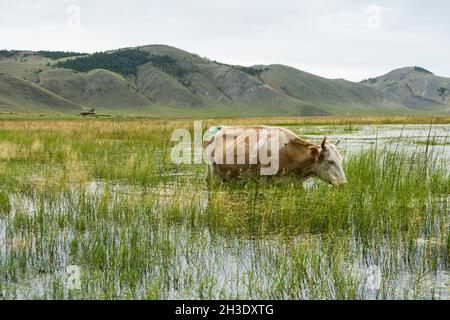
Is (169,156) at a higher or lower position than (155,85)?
lower

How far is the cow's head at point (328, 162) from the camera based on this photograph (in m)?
8.88

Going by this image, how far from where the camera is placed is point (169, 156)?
618 inches

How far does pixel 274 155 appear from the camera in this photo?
30.7ft

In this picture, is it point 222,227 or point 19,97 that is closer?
point 222,227

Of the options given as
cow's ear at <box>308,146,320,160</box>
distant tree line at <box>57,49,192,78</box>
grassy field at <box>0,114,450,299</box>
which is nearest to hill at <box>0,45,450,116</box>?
distant tree line at <box>57,49,192,78</box>

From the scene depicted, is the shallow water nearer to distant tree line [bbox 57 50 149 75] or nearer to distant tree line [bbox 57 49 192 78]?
distant tree line [bbox 57 49 192 78]

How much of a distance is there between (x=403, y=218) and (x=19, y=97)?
128 m

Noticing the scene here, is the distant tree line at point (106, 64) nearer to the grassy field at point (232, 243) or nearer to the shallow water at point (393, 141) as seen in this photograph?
the shallow water at point (393, 141)

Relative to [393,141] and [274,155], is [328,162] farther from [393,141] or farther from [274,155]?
[393,141]

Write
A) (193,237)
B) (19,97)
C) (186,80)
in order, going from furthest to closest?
(186,80), (19,97), (193,237)

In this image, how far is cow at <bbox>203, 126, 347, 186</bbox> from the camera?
29.5 ft

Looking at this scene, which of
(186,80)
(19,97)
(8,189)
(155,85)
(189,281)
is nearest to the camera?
(189,281)
